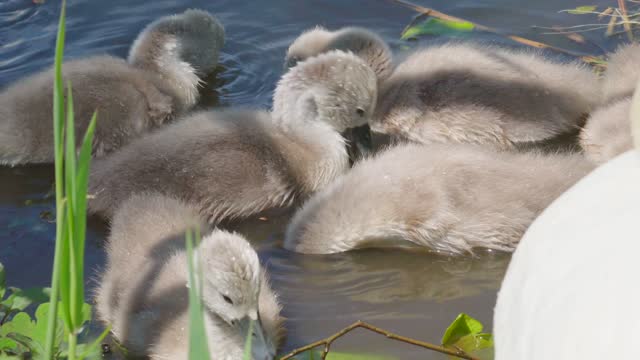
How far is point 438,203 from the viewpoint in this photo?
386 cm

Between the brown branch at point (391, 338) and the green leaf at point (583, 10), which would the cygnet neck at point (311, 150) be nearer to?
the brown branch at point (391, 338)

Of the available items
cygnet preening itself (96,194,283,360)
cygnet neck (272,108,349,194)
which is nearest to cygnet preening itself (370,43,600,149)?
cygnet neck (272,108,349,194)

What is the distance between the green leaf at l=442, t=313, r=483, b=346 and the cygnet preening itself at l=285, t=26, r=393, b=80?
1816 millimetres

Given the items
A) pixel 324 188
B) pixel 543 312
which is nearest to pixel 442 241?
pixel 324 188

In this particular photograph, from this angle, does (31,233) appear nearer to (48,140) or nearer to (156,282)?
(48,140)

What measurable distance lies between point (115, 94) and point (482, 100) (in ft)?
4.57

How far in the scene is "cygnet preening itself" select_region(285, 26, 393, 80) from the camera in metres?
4.97

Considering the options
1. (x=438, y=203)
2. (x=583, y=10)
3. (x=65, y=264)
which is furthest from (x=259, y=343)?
(x=583, y=10)

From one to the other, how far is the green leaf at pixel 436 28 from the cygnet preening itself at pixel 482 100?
0.80 meters

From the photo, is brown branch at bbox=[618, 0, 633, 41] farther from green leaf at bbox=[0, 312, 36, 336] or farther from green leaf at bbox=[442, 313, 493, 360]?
green leaf at bbox=[0, 312, 36, 336]

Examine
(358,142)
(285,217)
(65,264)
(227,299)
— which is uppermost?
(65,264)

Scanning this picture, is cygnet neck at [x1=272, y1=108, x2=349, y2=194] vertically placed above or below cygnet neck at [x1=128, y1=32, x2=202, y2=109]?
below

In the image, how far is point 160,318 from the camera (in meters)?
3.37

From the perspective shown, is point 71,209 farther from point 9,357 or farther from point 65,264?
point 9,357
